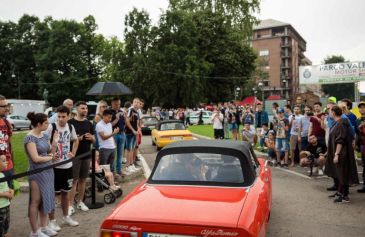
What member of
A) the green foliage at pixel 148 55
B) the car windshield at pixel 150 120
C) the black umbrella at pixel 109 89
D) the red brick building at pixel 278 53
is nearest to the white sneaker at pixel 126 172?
the black umbrella at pixel 109 89

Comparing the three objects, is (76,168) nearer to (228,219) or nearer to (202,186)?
(202,186)

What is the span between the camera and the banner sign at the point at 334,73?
100 ft

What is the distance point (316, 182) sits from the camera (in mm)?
9688

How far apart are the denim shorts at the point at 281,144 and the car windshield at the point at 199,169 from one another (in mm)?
7658

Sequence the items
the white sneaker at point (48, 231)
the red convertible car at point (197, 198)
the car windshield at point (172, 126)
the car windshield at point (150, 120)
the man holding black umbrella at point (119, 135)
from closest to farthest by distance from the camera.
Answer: the red convertible car at point (197, 198), the white sneaker at point (48, 231), the man holding black umbrella at point (119, 135), the car windshield at point (172, 126), the car windshield at point (150, 120)

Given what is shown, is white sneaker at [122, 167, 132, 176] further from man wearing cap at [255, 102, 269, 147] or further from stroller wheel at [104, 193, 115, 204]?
man wearing cap at [255, 102, 269, 147]

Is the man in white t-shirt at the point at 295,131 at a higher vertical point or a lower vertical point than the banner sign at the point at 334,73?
lower

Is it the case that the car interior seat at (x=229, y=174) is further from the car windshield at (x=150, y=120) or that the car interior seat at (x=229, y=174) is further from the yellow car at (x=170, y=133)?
the car windshield at (x=150, y=120)

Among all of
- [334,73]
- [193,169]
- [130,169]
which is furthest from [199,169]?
Answer: [334,73]

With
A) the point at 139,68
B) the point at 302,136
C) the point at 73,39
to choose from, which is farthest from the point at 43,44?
the point at 302,136

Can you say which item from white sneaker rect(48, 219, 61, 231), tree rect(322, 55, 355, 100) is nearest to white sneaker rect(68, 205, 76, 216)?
white sneaker rect(48, 219, 61, 231)

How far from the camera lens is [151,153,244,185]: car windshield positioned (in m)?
4.73

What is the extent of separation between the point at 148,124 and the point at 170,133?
408 inches

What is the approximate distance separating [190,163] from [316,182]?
233 inches
